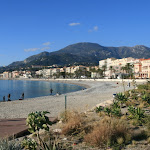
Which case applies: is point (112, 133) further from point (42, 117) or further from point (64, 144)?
Result: point (42, 117)

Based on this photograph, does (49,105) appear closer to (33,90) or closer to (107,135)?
(107,135)

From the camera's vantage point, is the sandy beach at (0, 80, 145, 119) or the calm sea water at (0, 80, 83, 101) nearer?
the sandy beach at (0, 80, 145, 119)

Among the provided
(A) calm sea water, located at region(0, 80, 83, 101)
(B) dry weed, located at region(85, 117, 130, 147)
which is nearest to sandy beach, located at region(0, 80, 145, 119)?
(B) dry weed, located at region(85, 117, 130, 147)

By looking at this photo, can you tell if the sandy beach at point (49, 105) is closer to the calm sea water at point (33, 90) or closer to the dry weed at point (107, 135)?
the dry weed at point (107, 135)

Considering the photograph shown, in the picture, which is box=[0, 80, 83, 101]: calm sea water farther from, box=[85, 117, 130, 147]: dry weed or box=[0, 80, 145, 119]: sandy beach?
box=[85, 117, 130, 147]: dry weed

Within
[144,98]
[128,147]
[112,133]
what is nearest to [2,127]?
[112,133]

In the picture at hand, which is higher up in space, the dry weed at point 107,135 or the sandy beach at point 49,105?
the dry weed at point 107,135

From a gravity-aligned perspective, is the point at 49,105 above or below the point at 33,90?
above

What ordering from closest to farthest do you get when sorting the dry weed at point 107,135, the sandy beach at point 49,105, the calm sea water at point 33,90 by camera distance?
the dry weed at point 107,135, the sandy beach at point 49,105, the calm sea water at point 33,90

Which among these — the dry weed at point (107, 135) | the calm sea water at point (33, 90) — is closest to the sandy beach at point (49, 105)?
the dry weed at point (107, 135)

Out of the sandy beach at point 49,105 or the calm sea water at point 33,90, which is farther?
the calm sea water at point 33,90

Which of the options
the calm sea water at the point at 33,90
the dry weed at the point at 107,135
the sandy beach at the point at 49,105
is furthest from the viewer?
the calm sea water at the point at 33,90

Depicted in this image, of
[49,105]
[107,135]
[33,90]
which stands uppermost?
[107,135]

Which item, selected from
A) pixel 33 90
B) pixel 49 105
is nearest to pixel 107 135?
pixel 49 105
